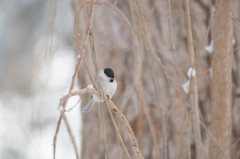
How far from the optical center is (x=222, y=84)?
1502 millimetres

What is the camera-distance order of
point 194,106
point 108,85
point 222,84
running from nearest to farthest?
point 194,106 → point 222,84 → point 108,85

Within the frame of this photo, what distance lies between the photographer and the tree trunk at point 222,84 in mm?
1439

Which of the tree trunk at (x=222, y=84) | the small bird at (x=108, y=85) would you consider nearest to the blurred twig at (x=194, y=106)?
the tree trunk at (x=222, y=84)

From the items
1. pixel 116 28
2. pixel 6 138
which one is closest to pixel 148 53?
pixel 6 138

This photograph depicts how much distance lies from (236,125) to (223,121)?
0.89 metres

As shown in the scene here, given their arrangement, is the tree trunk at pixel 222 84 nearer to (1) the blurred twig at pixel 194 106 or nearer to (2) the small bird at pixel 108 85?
(1) the blurred twig at pixel 194 106

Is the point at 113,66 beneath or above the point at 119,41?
beneath

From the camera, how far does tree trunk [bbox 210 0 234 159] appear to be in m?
1.44

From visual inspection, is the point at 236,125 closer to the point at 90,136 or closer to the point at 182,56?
the point at 182,56

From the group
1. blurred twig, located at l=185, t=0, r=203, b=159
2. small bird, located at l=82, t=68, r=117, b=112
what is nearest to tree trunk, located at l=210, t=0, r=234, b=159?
blurred twig, located at l=185, t=0, r=203, b=159

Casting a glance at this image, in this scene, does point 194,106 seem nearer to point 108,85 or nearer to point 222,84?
point 222,84

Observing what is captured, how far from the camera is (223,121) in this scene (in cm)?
150

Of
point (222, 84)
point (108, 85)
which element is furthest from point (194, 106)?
point (108, 85)

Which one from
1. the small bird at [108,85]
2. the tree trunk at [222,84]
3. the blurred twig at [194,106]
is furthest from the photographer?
the small bird at [108,85]
